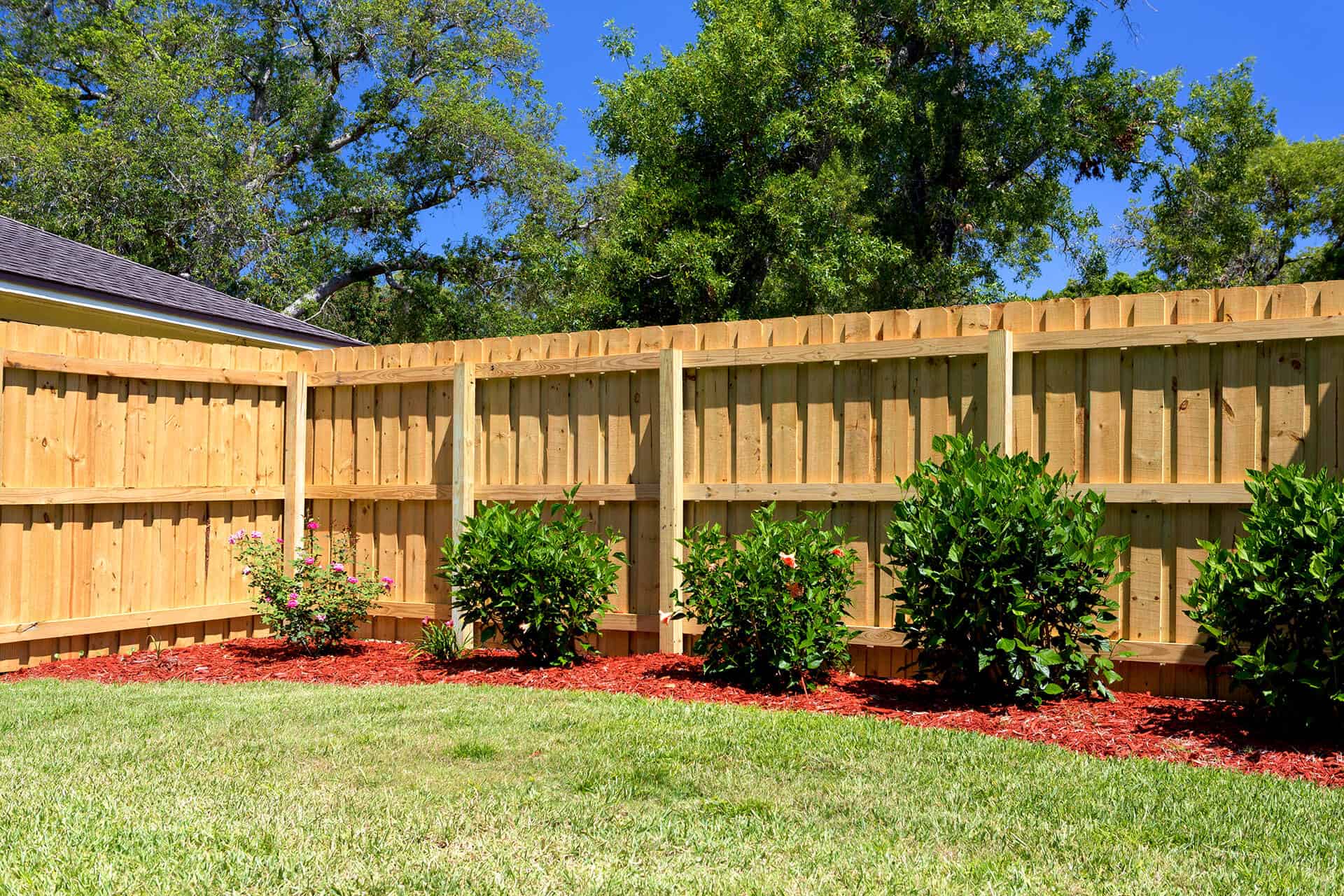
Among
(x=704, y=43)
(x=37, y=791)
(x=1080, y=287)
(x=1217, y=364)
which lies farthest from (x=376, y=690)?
(x=1080, y=287)

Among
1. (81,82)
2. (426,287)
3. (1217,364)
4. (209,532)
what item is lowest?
(209,532)

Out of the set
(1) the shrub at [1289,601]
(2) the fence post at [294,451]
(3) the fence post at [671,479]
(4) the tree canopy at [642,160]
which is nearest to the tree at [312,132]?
(4) the tree canopy at [642,160]

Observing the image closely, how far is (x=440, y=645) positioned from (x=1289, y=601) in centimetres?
518

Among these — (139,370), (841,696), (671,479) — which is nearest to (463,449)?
(671,479)

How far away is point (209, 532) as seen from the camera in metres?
8.51

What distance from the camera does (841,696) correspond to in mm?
6062

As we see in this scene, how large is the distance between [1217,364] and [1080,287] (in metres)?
21.9

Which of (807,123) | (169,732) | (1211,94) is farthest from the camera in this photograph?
(1211,94)

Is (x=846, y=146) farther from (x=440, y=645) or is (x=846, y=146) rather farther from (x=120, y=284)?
(x=440, y=645)

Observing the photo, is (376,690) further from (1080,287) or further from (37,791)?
(1080,287)

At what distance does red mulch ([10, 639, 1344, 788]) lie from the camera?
4832mm

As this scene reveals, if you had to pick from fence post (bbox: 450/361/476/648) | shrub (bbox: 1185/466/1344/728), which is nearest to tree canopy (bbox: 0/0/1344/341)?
fence post (bbox: 450/361/476/648)

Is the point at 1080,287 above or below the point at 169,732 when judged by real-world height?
above

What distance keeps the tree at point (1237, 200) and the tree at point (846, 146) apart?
1.30 m
